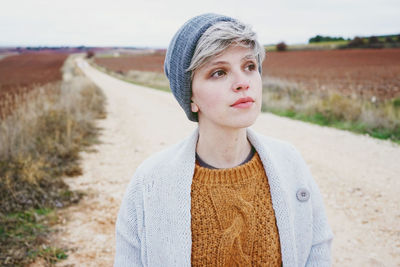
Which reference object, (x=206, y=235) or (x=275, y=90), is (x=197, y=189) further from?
(x=275, y=90)

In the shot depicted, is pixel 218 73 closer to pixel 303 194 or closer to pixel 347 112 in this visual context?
pixel 303 194

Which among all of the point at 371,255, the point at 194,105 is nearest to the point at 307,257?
the point at 194,105

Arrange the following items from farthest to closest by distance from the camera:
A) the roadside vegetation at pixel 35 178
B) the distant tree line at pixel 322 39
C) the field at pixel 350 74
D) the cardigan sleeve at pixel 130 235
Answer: the distant tree line at pixel 322 39 → the field at pixel 350 74 → the roadside vegetation at pixel 35 178 → the cardigan sleeve at pixel 130 235

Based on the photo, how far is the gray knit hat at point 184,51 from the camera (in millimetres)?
1429

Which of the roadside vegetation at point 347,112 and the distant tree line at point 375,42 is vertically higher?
the distant tree line at point 375,42

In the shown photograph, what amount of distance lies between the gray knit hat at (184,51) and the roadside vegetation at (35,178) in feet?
8.03

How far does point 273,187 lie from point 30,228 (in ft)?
10.1

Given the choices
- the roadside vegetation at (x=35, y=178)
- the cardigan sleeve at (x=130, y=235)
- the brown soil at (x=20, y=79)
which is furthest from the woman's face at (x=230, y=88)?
the brown soil at (x=20, y=79)

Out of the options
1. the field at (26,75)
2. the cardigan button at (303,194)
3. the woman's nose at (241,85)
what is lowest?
the field at (26,75)

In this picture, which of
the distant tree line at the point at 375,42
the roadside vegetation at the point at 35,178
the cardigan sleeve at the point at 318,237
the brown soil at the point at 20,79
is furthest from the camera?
the distant tree line at the point at 375,42

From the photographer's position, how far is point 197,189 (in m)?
1.56

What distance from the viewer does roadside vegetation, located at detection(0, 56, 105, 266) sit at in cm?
313

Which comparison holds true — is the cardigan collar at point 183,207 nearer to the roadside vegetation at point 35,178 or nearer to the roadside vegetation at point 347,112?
the roadside vegetation at point 35,178

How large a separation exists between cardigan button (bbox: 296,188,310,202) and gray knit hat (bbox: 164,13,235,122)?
76 centimetres
